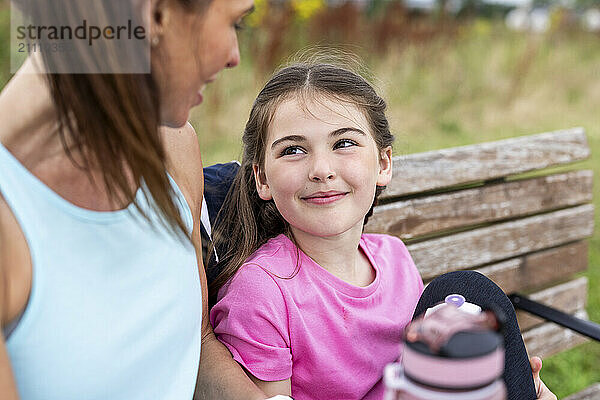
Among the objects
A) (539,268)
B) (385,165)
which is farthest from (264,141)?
(539,268)

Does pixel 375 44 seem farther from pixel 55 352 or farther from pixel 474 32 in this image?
pixel 55 352

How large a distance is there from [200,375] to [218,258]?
1.07 ft

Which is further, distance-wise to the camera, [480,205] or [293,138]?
[480,205]

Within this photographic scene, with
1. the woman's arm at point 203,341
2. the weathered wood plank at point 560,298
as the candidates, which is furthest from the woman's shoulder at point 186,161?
the weathered wood plank at point 560,298

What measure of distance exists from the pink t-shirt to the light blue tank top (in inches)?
8.7

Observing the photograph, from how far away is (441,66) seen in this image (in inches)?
257

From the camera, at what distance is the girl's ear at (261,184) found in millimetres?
1653

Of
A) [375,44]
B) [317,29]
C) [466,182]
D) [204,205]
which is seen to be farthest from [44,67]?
[375,44]

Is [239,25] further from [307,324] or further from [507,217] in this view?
[507,217]

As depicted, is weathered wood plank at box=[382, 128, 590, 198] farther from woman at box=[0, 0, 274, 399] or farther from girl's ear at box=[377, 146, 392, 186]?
woman at box=[0, 0, 274, 399]

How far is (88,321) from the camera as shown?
3.59 feet

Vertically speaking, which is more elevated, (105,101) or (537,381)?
(105,101)

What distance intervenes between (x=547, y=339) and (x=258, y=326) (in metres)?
1.53

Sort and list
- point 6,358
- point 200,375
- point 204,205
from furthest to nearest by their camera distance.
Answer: point 204,205, point 200,375, point 6,358
